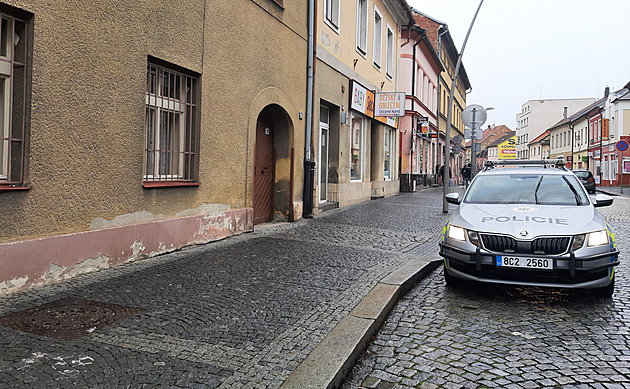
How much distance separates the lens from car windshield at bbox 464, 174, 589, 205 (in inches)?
262

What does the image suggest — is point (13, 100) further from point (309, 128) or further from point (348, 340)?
point (309, 128)

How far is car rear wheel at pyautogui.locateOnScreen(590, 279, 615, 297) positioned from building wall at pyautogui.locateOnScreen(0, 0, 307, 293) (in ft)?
18.2

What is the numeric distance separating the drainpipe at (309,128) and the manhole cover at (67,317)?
781cm

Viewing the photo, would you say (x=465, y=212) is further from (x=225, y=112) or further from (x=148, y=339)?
(x=225, y=112)

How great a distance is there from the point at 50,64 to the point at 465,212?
499cm

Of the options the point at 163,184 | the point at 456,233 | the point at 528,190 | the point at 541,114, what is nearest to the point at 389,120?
the point at 528,190

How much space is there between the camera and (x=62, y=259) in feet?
18.7

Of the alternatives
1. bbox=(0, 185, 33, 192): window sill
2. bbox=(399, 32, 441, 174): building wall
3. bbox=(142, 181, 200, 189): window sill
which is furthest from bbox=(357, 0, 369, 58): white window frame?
bbox=(0, 185, 33, 192): window sill

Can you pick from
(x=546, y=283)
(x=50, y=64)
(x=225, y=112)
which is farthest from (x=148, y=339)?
(x=225, y=112)

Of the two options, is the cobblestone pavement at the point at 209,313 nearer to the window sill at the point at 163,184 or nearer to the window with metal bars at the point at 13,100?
the window sill at the point at 163,184

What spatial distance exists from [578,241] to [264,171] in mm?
7399

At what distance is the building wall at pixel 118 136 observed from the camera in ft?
17.7

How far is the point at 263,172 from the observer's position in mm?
11578

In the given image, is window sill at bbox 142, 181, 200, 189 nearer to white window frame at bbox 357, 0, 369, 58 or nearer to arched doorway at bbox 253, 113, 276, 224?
arched doorway at bbox 253, 113, 276, 224
